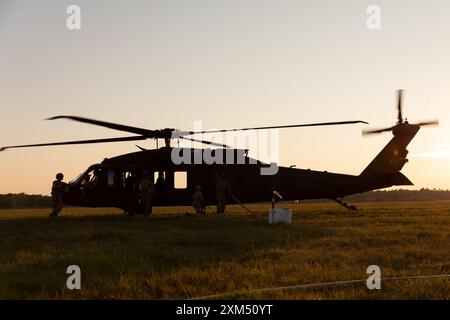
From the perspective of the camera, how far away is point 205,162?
2431cm

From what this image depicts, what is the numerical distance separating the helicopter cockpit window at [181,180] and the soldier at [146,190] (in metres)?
1.48

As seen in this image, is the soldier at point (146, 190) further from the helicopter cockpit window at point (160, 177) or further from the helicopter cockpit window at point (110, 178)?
the helicopter cockpit window at point (110, 178)

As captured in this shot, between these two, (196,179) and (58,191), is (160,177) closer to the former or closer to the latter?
(196,179)

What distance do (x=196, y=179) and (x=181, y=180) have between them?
71 centimetres

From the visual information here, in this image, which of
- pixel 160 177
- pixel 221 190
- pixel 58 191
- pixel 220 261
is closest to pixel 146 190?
pixel 160 177

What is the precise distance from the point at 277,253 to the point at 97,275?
3.85 metres

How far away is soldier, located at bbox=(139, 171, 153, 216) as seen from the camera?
22.5 m

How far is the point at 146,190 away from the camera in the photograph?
22625mm

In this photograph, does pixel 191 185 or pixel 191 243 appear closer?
pixel 191 243

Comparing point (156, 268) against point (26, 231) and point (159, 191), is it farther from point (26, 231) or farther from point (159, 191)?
point (159, 191)

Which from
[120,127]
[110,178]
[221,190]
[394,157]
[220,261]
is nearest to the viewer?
[220,261]

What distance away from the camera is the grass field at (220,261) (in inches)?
275

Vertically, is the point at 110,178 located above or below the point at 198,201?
above
